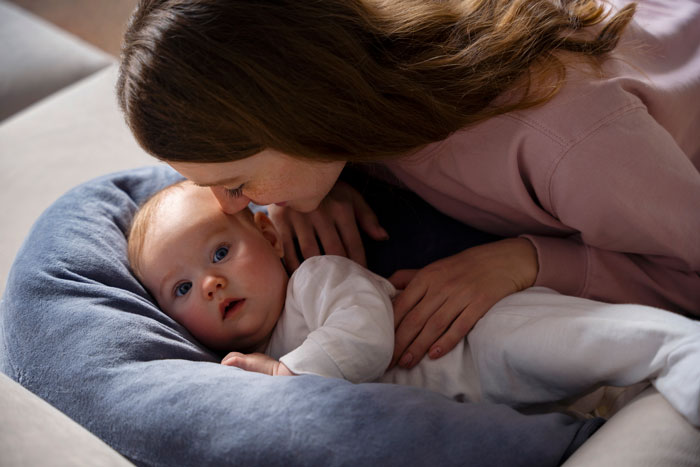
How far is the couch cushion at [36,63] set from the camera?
1.77 metres

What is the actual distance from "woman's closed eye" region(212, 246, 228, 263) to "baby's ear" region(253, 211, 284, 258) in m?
0.11

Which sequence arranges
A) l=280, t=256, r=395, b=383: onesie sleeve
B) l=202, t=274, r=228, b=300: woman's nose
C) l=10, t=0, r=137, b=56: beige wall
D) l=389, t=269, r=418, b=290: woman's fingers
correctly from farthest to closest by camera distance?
l=10, t=0, r=137, b=56: beige wall, l=389, t=269, r=418, b=290: woman's fingers, l=202, t=274, r=228, b=300: woman's nose, l=280, t=256, r=395, b=383: onesie sleeve

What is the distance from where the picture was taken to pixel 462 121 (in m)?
0.98

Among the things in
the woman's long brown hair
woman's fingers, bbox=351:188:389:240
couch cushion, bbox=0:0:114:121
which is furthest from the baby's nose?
couch cushion, bbox=0:0:114:121

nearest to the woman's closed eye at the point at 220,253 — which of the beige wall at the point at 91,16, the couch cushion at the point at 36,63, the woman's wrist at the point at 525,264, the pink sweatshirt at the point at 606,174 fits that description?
the pink sweatshirt at the point at 606,174

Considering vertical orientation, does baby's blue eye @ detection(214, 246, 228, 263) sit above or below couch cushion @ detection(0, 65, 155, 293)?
above

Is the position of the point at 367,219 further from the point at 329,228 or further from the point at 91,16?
the point at 91,16

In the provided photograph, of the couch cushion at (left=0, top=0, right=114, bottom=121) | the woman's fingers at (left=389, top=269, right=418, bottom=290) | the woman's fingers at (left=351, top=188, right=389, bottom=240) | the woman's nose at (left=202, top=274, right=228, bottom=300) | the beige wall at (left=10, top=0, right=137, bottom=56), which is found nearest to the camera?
the woman's nose at (left=202, top=274, right=228, bottom=300)

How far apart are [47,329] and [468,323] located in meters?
0.62

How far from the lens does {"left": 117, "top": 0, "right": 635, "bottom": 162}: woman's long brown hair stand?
0.83m

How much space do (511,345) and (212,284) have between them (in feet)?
1.53

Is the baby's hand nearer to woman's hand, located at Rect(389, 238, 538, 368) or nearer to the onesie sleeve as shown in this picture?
the onesie sleeve

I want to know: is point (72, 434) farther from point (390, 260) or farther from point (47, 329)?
point (390, 260)

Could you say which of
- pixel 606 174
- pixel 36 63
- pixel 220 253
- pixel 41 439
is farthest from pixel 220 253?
pixel 36 63
